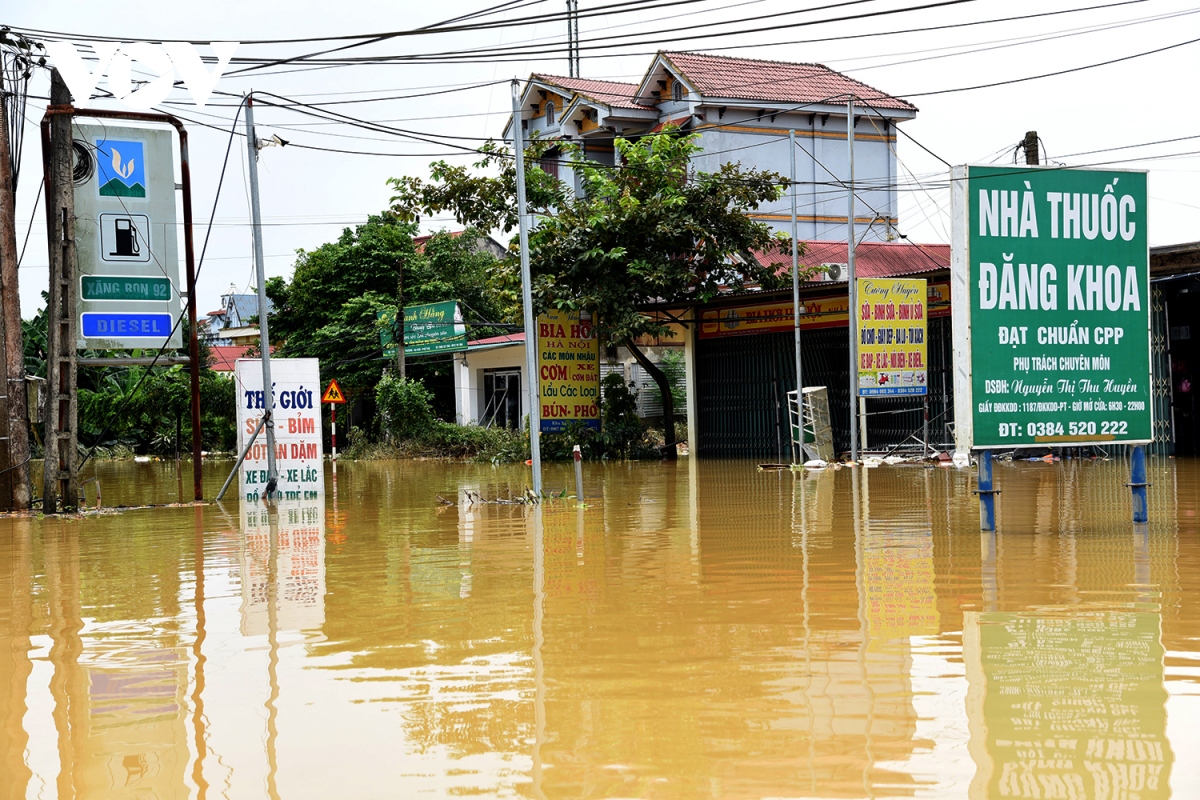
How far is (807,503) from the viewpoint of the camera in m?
16.8

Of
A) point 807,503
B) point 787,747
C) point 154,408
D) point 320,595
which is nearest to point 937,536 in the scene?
point 807,503

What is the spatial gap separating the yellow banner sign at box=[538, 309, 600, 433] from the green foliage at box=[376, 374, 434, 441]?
17483mm

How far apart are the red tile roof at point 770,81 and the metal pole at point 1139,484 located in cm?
2748

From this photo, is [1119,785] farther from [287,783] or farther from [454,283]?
[454,283]

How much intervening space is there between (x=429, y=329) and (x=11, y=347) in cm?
2062

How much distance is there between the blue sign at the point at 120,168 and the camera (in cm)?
1856

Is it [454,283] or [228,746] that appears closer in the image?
[228,746]

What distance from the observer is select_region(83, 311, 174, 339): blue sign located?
18.4 metres

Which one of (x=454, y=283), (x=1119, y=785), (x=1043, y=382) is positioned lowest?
(x=1119, y=785)

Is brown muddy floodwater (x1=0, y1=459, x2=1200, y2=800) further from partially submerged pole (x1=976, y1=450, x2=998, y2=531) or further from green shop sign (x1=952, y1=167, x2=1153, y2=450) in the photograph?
green shop sign (x1=952, y1=167, x2=1153, y2=450)

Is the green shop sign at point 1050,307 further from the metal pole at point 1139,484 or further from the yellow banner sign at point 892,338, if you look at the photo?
the yellow banner sign at point 892,338

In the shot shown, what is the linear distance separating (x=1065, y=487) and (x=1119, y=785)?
1452cm

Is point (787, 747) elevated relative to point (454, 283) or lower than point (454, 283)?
lower

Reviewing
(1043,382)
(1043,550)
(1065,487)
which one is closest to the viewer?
(1043,550)
